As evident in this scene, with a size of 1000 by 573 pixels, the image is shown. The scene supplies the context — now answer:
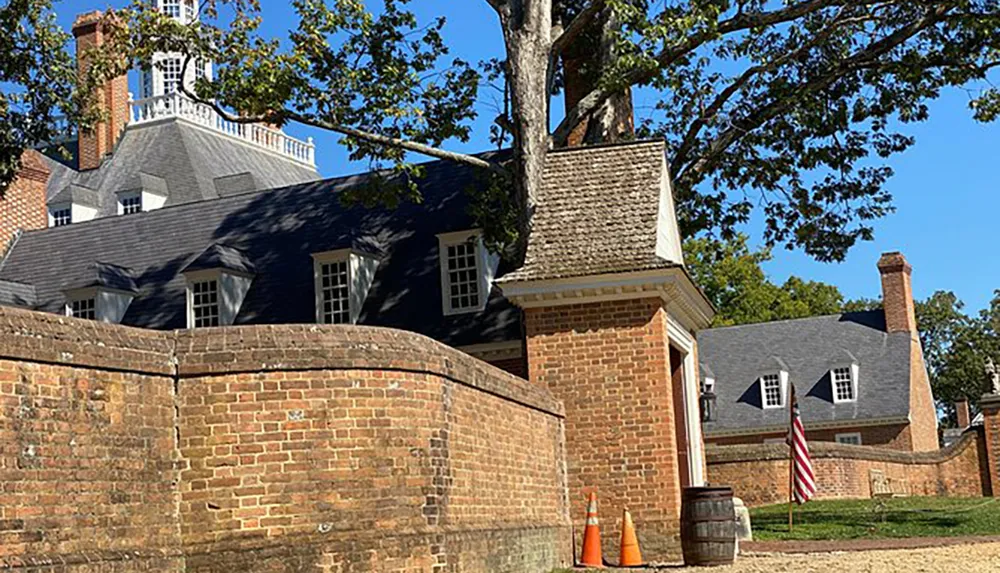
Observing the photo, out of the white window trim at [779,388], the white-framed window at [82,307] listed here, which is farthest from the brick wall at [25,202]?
the white window trim at [779,388]

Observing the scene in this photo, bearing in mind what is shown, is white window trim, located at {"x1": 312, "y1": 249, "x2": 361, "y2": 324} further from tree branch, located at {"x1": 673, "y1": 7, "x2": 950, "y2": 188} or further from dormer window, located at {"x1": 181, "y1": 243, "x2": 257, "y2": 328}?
tree branch, located at {"x1": 673, "y1": 7, "x2": 950, "y2": 188}

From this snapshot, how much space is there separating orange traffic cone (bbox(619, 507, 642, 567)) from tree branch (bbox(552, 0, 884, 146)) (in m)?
7.58

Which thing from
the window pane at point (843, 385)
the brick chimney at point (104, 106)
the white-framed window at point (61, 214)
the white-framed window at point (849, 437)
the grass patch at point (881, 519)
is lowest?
the grass patch at point (881, 519)

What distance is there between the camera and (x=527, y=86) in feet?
70.3

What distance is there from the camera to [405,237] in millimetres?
27578

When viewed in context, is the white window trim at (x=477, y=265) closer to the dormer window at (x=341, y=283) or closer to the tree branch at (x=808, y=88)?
the dormer window at (x=341, y=283)

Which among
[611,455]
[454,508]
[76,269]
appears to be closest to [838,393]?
[76,269]

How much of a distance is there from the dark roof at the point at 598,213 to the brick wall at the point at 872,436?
27197mm

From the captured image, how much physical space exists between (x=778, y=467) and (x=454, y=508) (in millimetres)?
19698

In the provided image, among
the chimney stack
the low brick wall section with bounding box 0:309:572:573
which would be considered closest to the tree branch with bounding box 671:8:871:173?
the low brick wall section with bounding box 0:309:572:573

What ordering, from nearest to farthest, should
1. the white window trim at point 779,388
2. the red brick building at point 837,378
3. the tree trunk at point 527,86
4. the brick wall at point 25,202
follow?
the tree trunk at point 527,86 < the brick wall at point 25,202 < the red brick building at point 837,378 < the white window trim at point 779,388

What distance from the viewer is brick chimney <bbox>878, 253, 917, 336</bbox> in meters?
47.3

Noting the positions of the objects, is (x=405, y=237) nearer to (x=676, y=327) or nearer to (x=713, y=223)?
(x=713, y=223)

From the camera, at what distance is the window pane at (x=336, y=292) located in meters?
26.5
